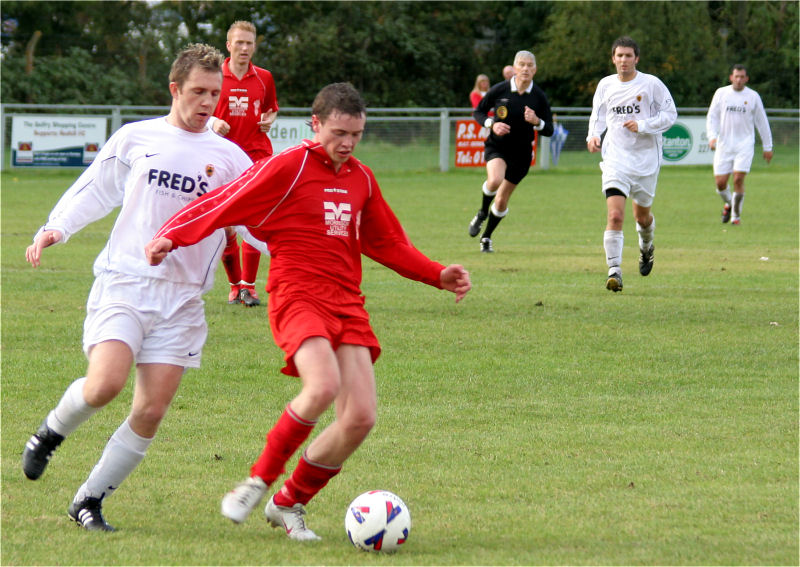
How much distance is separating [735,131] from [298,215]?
1610 cm

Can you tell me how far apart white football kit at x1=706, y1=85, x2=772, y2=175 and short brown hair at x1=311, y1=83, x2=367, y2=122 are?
50.3 ft

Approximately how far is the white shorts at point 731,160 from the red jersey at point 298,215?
15.3 metres

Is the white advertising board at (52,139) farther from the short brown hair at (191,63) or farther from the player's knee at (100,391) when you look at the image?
the player's knee at (100,391)

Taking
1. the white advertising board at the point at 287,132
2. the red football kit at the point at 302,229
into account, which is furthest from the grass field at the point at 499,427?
the white advertising board at the point at 287,132

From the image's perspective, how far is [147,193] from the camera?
16.0ft

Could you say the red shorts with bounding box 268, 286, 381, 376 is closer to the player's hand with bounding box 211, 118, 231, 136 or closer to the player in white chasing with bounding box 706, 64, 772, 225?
the player's hand with bounding box 211, 118, 231, 136

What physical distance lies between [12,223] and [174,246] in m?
13.6

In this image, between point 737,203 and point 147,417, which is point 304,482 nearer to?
point 147,417

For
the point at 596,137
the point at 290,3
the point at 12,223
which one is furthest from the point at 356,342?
the point at 290,3

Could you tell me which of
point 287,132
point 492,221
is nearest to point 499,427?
point 492,221

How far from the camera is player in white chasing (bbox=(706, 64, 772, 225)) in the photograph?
18.8m

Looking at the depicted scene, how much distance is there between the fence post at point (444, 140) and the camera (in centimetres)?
3058

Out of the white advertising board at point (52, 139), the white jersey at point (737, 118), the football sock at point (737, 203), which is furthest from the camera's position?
the white advertising board at point (52, 139)

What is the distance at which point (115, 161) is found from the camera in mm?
4945
